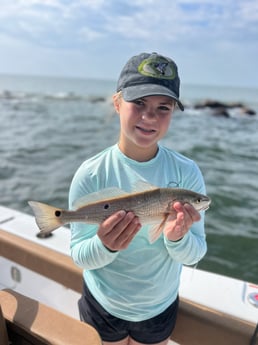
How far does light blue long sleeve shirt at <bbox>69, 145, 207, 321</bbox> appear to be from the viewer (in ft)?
5.90

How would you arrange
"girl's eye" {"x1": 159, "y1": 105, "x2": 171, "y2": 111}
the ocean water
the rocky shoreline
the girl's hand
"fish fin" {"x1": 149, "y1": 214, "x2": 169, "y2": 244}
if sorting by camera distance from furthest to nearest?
the rocky shoreline, the ocean water, "girl's eye" {"x1": 159, "y1": 105, "x2": 171, "y2": 111}, "fish fin" {"x1": 149, "y1": 214, "x2": 169, "y2": 244}, the girl's hand

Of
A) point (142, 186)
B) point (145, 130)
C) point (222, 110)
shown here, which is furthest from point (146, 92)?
point (222, 110)

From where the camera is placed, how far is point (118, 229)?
5.13 ft

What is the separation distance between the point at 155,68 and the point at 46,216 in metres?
0.87

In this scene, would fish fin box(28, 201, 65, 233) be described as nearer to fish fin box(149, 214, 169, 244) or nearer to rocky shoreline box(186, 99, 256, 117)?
fish fin box(149, 214, 169, 244)

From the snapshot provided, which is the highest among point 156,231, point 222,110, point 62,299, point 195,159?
point 156,231

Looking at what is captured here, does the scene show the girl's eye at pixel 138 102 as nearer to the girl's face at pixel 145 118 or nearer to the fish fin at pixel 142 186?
the girl's face at pixel 145 118

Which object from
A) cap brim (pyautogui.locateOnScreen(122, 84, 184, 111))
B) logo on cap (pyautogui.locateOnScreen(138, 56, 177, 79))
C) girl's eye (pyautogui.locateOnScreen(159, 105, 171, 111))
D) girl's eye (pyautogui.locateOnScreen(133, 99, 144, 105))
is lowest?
girl's eye (pyautogui.locateOnScreen(159, 105, 171, 111))

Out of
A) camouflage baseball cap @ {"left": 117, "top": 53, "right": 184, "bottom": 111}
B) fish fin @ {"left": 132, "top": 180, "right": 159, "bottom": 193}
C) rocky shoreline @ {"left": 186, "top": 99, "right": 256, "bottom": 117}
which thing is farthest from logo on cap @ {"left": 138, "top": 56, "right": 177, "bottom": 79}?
rocky shoreline @ {"left": 186, "top": 99, "right": 256, "bottom": 117}

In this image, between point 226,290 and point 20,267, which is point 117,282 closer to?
point 226,290

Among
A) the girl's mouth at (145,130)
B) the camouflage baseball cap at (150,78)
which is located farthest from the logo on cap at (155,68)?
the girl's mouth at (145,130)

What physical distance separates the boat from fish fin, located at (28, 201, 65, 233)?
45 cm

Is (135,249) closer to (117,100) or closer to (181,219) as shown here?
(181,219)

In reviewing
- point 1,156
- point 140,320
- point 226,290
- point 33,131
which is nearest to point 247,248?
point 226,290
